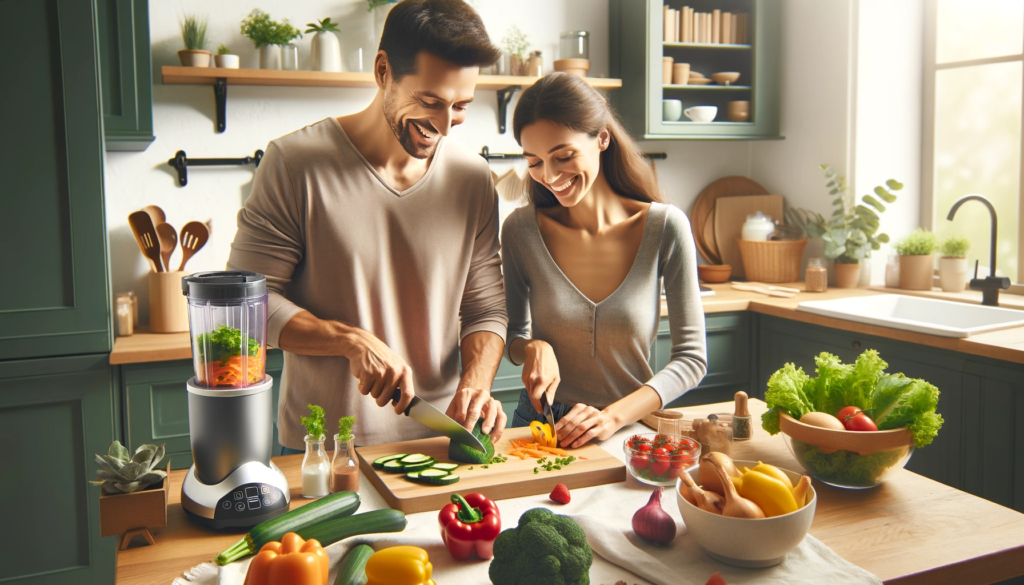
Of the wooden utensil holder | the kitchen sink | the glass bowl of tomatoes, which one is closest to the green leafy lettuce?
the glass bowl of tomatoes

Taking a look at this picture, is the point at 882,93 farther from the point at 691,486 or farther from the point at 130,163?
the point at 130,163

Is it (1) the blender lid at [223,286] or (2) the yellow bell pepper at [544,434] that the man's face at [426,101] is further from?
→ (2) the yellow bell pepper at [544,434]

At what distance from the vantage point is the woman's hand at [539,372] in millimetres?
1646

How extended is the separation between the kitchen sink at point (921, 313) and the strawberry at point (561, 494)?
5.82 feet

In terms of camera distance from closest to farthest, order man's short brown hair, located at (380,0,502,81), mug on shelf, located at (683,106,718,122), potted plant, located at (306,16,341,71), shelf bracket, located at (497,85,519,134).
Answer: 1. man's short brown hair, located at (380,0,502,81)
2. potted plant, located at (306,16,341,71)
3. shelf bracket, located at (497,85,519,134)
4. mug on shelf, located at (683,106,718,122)

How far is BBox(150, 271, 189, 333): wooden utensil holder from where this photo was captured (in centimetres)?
276

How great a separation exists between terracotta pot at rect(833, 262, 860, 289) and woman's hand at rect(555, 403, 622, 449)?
232 centimetres

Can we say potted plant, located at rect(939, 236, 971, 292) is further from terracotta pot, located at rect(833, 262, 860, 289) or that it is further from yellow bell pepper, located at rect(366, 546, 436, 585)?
yellow bell pepper, located at rect(366, 546, 436, 585)

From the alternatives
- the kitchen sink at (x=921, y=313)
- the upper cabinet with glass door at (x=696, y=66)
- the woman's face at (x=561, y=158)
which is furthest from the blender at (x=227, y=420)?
the upper cabinet with glass door at (x=696, y=66)

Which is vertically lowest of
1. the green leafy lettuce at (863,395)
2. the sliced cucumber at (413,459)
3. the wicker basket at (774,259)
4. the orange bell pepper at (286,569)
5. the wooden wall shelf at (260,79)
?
the sliced cucumber at (413,459)

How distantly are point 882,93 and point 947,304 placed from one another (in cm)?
103

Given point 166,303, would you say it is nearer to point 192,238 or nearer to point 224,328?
point 192,238

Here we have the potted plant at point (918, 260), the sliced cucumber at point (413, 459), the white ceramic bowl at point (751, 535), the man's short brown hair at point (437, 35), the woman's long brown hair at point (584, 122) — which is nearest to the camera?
the white ceramic bowl at point (751, 535)

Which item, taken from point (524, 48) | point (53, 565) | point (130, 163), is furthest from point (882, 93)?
point (53, 565)
